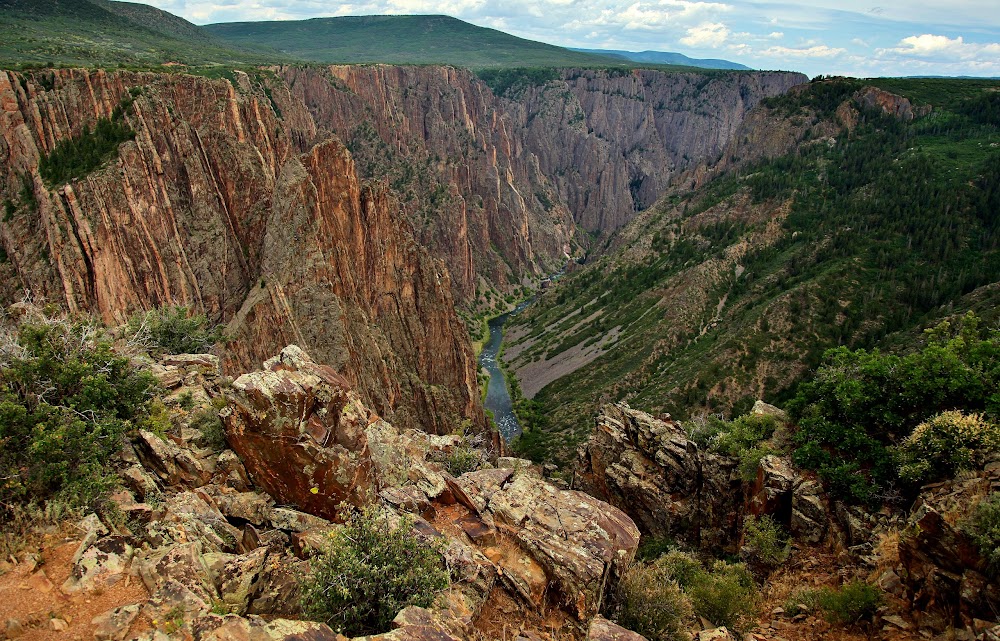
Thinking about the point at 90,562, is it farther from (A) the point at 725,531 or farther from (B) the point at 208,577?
(A) the point at 725,531

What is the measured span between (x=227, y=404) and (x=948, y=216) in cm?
9931

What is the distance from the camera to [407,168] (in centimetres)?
16962

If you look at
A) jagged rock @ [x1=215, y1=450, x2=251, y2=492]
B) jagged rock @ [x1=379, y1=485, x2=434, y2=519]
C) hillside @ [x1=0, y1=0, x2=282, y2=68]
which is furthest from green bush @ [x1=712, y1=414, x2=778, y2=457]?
hillside @ [x1=0, y1=0, x2=282, y2=68]

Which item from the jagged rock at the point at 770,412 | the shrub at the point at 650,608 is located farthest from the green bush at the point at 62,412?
the jagged rock at the point at 770,412

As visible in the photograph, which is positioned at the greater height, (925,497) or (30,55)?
(30,55)

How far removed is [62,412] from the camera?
16109 mm

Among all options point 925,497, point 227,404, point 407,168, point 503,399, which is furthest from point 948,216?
point 407,168

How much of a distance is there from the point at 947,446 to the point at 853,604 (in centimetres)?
739

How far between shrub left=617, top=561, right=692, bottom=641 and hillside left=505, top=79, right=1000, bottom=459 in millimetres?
54465

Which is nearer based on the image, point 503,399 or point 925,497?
point 925,497

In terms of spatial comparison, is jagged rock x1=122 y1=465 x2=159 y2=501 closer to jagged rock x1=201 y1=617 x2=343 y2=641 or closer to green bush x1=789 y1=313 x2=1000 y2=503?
jagged rock x1=201 y1=617 x2=343 y2=641

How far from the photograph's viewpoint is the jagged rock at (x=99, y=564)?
12.1m

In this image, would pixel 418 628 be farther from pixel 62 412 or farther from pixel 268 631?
pixel 62 412

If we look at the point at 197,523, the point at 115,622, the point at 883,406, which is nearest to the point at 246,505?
the point at 197,523
